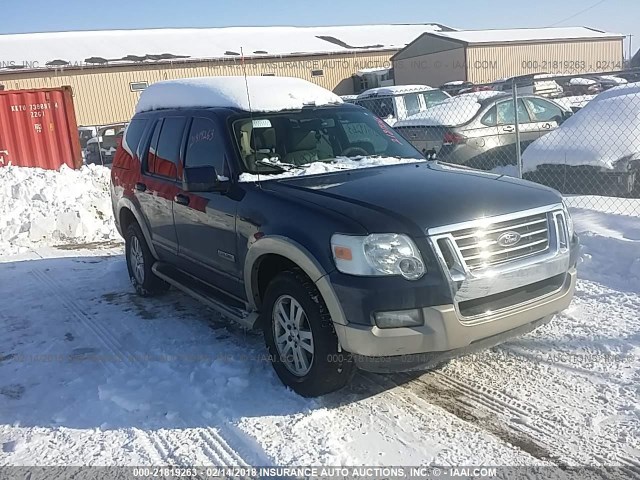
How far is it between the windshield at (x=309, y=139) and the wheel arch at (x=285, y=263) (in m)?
0.73

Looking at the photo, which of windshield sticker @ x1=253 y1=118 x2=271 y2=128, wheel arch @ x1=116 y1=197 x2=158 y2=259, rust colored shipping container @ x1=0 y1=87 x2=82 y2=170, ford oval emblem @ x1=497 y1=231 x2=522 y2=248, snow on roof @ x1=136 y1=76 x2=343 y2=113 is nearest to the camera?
ford oval emblem @ x1=497 y1=231 x2=522 y2=248

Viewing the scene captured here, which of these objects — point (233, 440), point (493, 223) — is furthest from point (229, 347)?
point (493, 223)

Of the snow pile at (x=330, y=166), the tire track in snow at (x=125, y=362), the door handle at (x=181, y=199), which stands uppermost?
the snow pile at (x=330, y=166)

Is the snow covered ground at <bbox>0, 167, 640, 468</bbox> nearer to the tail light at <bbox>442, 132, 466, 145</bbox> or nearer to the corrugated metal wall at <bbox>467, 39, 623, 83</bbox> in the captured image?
the tail light at <bbox>442, 132, 466, 145</bbox>

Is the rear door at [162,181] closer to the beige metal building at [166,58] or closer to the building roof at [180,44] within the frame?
the beige metal building at [166,58]

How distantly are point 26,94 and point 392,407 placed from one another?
37.3 ft

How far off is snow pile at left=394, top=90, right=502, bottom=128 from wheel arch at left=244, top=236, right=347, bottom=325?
676cm

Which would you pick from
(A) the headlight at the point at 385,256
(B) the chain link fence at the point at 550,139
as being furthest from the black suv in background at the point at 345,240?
(B) the chain link fence at the point at 550,139

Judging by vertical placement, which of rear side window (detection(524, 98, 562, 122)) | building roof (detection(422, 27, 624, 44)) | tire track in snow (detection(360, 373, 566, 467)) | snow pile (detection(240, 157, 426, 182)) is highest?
building roof (detection(422, 27, 624, 44))

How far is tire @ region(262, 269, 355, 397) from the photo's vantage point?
3619mm

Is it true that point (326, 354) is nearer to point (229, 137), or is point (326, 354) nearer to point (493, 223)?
point (493, 223)

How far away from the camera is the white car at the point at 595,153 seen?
27.2 ft

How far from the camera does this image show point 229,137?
15.2 ft

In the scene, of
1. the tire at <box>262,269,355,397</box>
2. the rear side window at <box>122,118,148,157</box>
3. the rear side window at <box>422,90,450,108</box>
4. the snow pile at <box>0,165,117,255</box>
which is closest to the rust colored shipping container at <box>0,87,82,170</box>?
the snow pile at <box>0,165,117,255</box>
